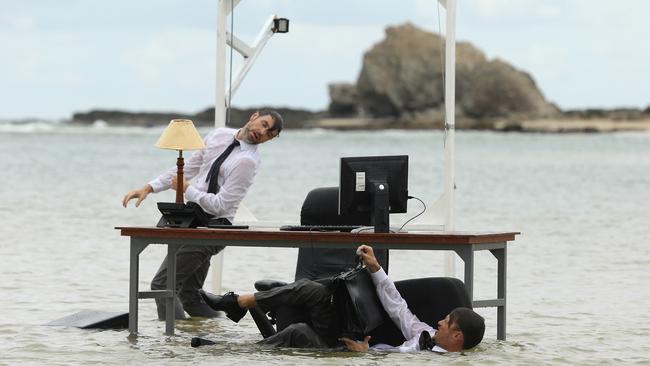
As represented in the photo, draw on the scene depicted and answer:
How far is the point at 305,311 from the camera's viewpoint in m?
8.35

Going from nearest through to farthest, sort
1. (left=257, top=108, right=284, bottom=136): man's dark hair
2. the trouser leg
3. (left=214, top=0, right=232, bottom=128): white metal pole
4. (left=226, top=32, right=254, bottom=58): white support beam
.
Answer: the trouser leg < (left=257, top=108, right=284, bottom=136): man's dark hair < (left=214, top=0, right=232, bottom=128): white metal pole < (left=226, top=32, right=254, bottom=58): white support beam

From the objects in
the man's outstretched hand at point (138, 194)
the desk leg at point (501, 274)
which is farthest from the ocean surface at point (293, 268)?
the man's outstretched hand at point (138, 194)

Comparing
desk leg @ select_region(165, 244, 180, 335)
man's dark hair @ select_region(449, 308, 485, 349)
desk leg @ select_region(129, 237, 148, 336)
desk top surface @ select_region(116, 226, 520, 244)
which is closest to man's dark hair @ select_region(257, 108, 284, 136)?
desk top surface @ select_region(116, 226, 520, 244)

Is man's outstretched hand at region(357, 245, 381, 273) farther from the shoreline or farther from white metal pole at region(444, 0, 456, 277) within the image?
the shoreline

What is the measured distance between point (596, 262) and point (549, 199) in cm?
1218

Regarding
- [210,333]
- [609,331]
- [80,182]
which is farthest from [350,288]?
[80,182]

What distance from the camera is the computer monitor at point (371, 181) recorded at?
8.38 meters

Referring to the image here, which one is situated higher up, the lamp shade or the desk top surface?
the lamp shade

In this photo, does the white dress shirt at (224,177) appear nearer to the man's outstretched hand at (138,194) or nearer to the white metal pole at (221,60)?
the man's outstretched hand at (138,194)

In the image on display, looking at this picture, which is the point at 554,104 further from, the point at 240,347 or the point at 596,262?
the point at 240,347

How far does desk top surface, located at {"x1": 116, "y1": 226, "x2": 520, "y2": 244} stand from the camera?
8.21 metres

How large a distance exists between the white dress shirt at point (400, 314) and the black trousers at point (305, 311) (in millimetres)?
295

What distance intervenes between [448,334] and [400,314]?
1.05 ft

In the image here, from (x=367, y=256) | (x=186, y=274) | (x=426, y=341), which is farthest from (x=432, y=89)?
(x=367, y=256)
